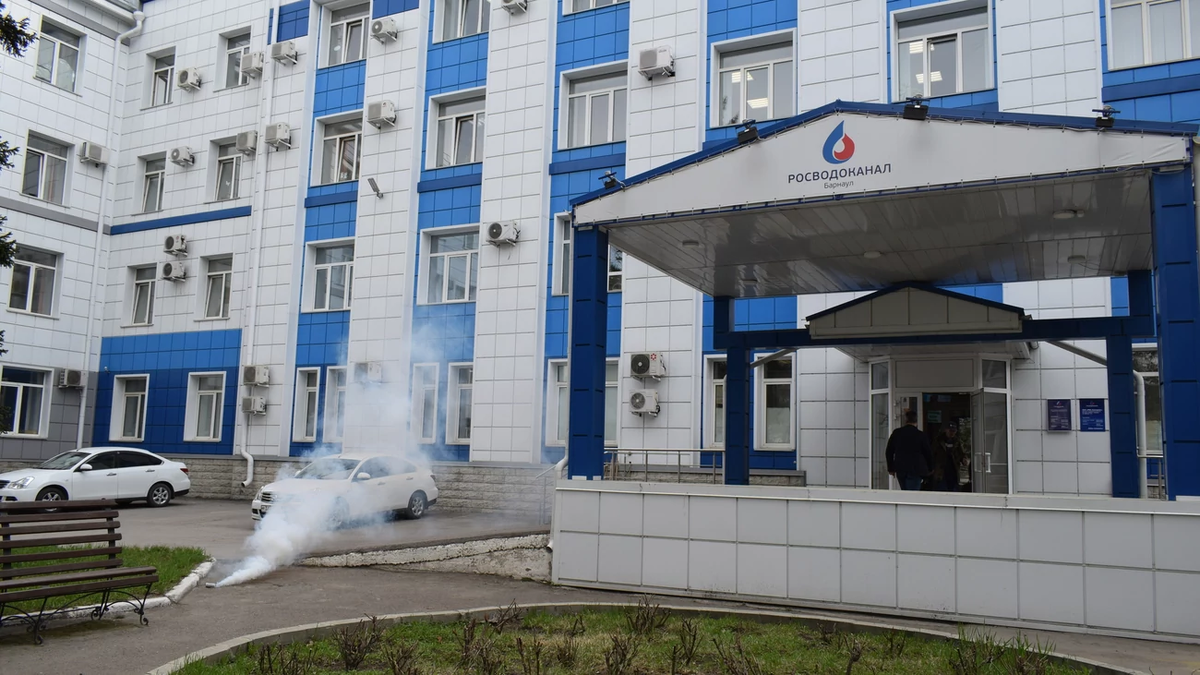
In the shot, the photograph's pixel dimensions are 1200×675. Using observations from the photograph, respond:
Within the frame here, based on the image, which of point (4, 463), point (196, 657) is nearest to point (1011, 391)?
point (196, 657)

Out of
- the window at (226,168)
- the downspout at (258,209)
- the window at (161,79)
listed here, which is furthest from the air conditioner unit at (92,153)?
the downspout at (258,209)

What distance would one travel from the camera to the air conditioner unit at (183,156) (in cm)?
2592

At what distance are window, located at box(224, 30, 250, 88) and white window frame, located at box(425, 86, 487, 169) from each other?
7282 millimetres

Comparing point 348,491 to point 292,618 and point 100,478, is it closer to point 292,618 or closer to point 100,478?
point 100,478

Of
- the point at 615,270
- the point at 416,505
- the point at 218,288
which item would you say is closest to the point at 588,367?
the point at 416,505

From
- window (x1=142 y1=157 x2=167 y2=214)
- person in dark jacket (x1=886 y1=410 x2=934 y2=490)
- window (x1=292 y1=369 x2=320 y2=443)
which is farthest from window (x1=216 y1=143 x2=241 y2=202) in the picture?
person in dark jacket (x1=886 y1=410 x2=934 y2=490)

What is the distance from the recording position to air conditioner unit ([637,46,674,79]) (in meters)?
18.8

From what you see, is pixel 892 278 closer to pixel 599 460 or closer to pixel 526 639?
pixel 599 460

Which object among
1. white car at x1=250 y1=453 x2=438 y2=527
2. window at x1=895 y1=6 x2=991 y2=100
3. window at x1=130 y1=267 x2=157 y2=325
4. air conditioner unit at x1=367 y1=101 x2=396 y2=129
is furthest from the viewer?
window at x1=130 y1=267 x2=157 y2=325

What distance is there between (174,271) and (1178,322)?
964 inches

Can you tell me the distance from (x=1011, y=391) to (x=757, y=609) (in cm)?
806

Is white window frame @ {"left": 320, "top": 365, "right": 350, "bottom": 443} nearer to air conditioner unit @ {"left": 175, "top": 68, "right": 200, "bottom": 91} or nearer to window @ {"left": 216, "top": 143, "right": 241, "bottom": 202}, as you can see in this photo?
window @ {"left": 216, "top": 143, "right": 241, "bottom": 202}

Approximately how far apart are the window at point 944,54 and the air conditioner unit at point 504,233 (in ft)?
28.0

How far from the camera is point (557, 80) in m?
20.9
